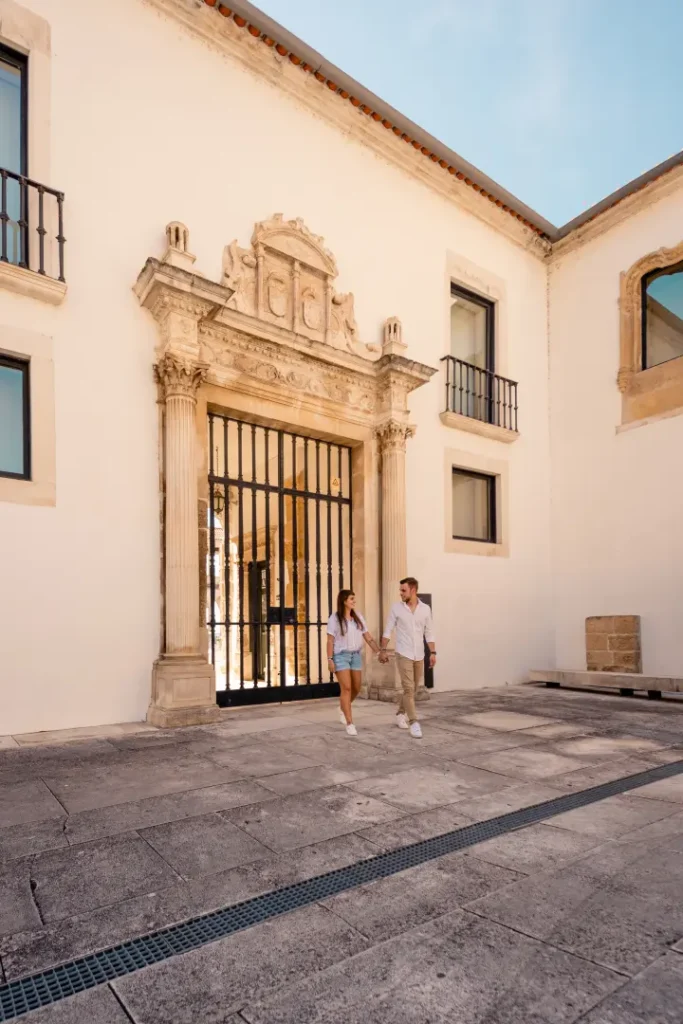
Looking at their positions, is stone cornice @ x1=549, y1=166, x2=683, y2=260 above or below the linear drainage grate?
above

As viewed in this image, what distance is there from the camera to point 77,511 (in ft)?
A: 21.8

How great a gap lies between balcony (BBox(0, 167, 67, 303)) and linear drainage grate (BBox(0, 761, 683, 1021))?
6126 millimetres

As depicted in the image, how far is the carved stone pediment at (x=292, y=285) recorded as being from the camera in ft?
26.8

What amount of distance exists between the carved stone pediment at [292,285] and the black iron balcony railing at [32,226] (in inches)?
80.2

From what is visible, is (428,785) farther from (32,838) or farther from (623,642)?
(623,642)

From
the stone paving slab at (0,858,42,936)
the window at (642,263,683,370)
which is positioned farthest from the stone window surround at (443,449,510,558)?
the stone paving slab at (0,858,42,936)

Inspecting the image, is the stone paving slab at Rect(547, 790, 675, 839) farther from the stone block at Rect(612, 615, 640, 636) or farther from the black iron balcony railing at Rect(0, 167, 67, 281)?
the black iron balcony railing at Rect(0, 167, 67, 281)

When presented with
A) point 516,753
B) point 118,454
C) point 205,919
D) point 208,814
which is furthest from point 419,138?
point 205,919

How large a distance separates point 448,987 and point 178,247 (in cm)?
730

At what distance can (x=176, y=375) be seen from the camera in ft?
23.4

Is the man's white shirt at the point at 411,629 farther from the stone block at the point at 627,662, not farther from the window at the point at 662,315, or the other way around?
the window at the point at 662,315

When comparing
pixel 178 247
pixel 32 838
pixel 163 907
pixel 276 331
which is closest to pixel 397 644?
pixel 32 838

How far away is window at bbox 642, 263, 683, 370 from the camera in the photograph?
36.0 feet

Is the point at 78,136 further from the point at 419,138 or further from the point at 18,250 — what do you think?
the point at 419,138
